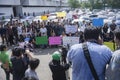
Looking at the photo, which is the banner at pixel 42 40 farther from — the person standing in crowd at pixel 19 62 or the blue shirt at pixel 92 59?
the blue shirt at pixel 92 59

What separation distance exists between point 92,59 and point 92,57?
0.03 metres

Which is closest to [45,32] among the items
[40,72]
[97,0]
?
[40,72]

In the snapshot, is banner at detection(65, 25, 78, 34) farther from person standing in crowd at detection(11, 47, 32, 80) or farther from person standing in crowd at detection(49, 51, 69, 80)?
person standing in crowd at detection(49, 51, 69, 80)

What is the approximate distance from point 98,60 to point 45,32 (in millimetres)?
17721

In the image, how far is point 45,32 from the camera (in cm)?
2230

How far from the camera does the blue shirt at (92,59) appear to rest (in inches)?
183

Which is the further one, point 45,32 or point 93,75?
point 45,32

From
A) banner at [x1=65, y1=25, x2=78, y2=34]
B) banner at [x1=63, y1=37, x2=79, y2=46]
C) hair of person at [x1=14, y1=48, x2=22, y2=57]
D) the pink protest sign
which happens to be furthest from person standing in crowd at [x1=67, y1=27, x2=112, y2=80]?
banner at [x1=65, y1=25, x2=78, y2=34]

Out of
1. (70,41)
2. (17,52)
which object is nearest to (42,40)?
(70,41)

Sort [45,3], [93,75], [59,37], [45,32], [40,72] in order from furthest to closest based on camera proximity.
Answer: [45,3] → [45,32] → [59,37] → [40,72] → [93,75]

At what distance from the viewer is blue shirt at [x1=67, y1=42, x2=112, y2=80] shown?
4652 mm

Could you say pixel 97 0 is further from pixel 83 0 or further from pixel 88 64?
pixel 88 64

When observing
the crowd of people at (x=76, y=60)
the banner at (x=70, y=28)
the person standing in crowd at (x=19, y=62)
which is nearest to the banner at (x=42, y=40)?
the banner at (x=70, y=28)

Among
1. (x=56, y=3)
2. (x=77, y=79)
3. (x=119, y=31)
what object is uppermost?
(x=119, y=31)
